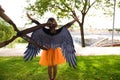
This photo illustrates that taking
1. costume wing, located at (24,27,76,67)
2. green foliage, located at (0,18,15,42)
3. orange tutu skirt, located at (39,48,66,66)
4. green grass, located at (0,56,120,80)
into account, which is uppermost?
costume wing, located at (24,27,76,67)

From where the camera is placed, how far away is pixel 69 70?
8.63m

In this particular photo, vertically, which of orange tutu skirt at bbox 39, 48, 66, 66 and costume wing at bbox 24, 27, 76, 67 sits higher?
costume wing at bbox 24, 27, 76, 67

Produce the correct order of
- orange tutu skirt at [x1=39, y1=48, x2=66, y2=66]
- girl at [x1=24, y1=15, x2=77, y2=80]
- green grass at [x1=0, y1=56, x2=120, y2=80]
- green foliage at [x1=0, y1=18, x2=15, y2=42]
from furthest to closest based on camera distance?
green foliage at [x1=0, y1=18, x2=15, y2=42] < green grass at [x1=0, y1=56, x2=120, y2=80] < orange tutu skirt at [x1=39, y1=48, x2=66, y2=66] < girl at [x1=24, y1=15, x2=77, y2=80]

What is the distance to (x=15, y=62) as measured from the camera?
33.3 feet

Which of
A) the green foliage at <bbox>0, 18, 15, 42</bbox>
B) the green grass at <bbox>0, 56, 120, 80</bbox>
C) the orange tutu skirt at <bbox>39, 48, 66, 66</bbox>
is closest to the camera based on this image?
the orange tutu skirt at <bbox>39, 48, 66, 66</bbox>

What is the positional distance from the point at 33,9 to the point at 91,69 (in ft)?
58.2

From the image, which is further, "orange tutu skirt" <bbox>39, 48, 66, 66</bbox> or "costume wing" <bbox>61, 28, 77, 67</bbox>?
"orange tutu skirt" <bbox>39, 48, 66, 66</bbox>

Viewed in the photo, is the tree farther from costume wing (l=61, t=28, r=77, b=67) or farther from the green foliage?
costume wing (l=61, t=28, r=77, b=67)

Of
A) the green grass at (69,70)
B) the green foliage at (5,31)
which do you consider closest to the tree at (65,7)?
the green foliage at (5,31)

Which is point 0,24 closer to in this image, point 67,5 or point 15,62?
point 67,5

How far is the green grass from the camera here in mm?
7809

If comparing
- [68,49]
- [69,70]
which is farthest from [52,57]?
[69,70]

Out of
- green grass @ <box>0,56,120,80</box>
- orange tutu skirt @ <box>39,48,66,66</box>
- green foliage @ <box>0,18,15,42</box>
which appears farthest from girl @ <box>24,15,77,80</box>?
green foliage @ <box>0,18,15,42</box>

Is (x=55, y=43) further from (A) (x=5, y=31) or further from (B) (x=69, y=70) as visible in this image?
(A) (x=5, y=31)
